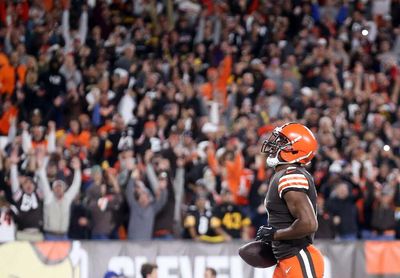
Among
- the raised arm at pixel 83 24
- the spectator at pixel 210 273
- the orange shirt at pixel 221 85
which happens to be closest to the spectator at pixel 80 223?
the spectator at pixel 210 273

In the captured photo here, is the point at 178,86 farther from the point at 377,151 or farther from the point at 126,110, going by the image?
the point at 377,151

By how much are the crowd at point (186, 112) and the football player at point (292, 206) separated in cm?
518

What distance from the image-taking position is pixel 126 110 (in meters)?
15.2

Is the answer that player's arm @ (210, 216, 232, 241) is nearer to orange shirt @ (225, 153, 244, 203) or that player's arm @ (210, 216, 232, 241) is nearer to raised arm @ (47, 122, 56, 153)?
orange shirt @ (225, 153, 244, 203)

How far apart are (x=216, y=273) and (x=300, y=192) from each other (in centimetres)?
478

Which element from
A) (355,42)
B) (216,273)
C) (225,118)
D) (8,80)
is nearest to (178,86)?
(225,118)

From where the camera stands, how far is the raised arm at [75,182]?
13023 mm

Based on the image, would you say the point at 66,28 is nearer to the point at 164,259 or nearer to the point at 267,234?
the point at 164,259

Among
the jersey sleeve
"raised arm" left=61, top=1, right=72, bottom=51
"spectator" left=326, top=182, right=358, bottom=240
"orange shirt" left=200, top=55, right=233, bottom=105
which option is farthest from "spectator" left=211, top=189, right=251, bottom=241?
the jersey sleeve

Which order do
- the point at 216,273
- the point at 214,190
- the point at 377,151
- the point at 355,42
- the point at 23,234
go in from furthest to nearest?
the point at 355,42 < the point at 377,151 < the point at 214,190 < the point at 23,234 < the point at 216,273

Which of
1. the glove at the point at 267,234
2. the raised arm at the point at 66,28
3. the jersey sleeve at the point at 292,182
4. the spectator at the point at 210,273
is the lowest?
the spectator at the point at 210,273

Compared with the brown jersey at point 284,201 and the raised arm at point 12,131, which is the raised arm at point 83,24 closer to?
the raised arm at point 12,131

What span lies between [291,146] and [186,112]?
8369mm

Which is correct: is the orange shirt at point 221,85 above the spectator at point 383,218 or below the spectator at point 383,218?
above
